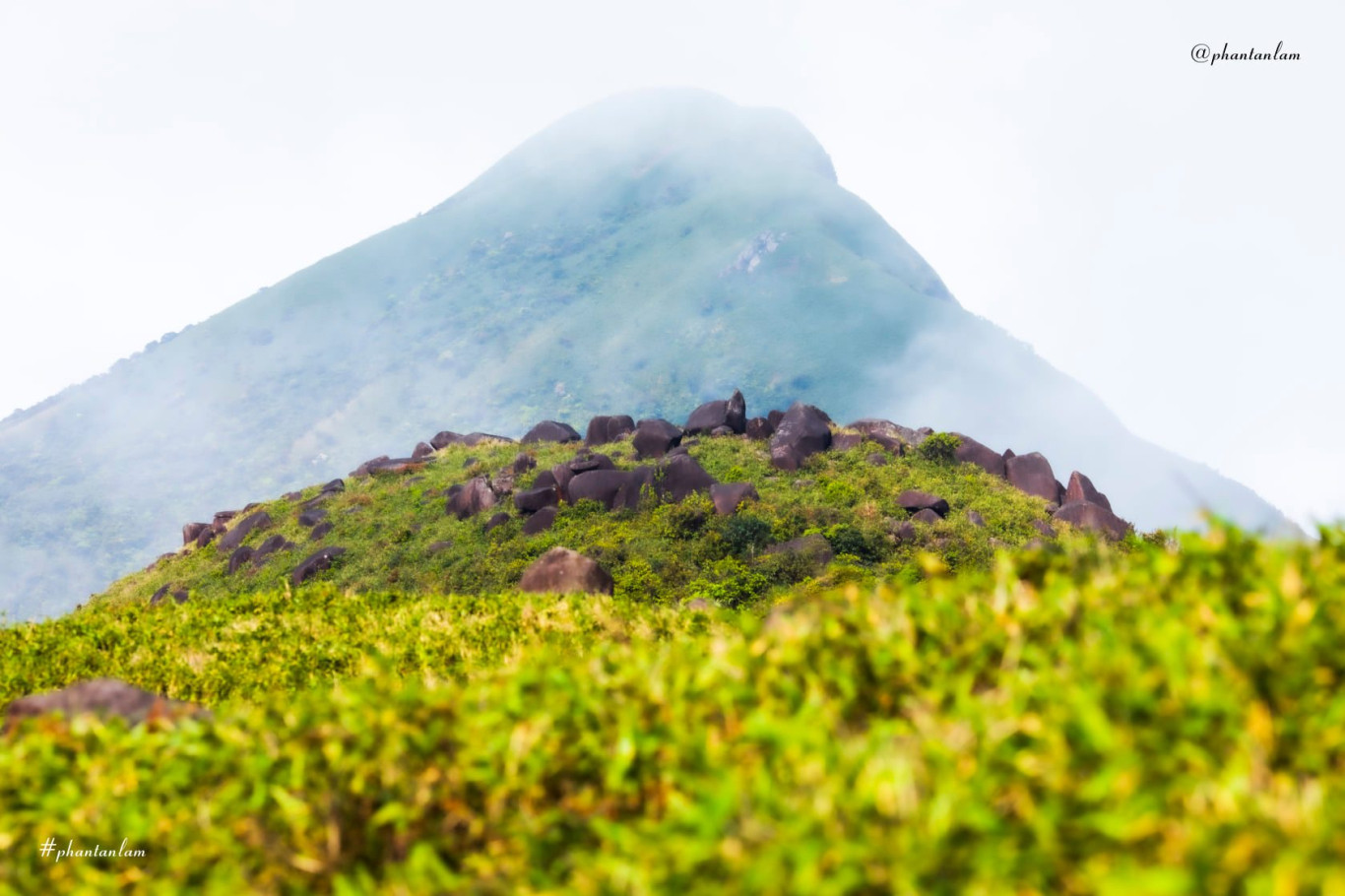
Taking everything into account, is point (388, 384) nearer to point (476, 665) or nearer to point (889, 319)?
point (889, 319)

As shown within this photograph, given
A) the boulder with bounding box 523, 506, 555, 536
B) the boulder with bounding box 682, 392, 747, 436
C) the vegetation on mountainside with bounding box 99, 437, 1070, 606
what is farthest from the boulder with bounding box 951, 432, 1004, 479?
the boulder with bounding box 523, 506, 555, 536

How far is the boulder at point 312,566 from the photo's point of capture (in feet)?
99.9

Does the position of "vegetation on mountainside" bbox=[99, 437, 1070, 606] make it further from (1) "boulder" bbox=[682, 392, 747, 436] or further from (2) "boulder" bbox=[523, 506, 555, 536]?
(1) "boulder" bbox=[682, 392, 747, 436]

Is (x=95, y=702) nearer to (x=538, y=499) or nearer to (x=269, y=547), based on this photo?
(x=538, y=499)

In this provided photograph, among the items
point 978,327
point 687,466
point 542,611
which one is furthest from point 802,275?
point 542,611

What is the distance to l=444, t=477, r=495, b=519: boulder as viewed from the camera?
33.1 metres

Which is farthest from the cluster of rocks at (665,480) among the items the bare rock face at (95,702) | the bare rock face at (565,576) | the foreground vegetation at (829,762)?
the foreground vegetation at (829,762)

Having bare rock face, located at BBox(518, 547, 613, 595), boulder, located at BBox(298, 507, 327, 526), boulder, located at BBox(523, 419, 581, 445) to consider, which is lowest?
boulder, located at BBox(523, 419, 581, 445)

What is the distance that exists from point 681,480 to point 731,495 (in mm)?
2113

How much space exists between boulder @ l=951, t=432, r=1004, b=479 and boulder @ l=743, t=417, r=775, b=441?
802 centimetres

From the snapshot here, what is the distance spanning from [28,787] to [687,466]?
25920mm

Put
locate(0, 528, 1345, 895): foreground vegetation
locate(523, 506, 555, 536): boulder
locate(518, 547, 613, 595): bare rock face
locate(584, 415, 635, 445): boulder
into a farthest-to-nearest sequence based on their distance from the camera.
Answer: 1. locate(584, 415, 635, 445): boulder
2. locate(523, 506, 555, 536): boulder
3. locate(518, 547, 613, 595): bare rock face
4. locate(0, 528, 1345, 895): foreground vegetation

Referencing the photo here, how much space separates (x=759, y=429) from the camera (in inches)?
1496

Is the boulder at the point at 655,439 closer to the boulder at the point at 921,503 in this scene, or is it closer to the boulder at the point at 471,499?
the boulder at the point at 471,499
